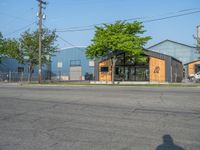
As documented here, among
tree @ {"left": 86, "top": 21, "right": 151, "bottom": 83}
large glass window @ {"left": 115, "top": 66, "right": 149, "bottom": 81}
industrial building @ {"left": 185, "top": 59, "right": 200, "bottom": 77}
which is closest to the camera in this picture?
tree @ {"left": 86, "top": 21, "right": 151, "bottom": 83}

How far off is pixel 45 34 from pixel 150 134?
130 ft

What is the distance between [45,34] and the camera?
4406 cm

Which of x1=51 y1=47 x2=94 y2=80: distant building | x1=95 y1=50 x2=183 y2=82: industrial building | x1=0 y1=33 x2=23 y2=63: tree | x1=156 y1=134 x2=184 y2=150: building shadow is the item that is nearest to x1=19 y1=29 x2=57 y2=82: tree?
x1=0 y1=33 x2=23 y2=63: tree

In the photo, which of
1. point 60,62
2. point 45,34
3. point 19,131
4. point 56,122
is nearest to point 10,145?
point 19,131

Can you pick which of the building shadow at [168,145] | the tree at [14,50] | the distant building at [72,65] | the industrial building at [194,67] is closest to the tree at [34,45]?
the tree at [14,50]

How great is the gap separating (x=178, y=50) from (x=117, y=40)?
47089 mm

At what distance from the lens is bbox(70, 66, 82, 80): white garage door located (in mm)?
63812

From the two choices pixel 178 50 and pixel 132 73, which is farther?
pixel 178 50

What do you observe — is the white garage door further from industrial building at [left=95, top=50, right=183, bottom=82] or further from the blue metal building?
industrial building at [left=95, top=50, right=183, bottom=82]

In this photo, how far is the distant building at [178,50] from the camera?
74375 mm

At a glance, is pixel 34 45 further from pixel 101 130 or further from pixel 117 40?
pixel 101 130

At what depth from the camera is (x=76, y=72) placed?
212ft

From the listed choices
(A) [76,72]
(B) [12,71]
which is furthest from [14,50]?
(A) [76,72]

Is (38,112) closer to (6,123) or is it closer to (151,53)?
(6,123)
